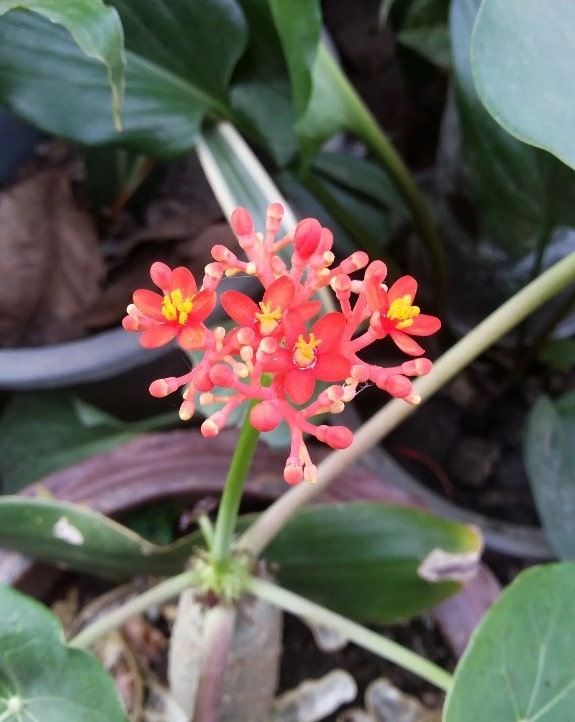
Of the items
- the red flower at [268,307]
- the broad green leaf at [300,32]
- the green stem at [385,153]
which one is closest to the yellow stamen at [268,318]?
the red flower at [268,307]

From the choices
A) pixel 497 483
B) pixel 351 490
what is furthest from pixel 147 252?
pixel 497 483

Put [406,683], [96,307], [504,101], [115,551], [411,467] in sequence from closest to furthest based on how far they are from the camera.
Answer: [504,101]
[115,551]
[406,683]
[96,307]
[411,467]

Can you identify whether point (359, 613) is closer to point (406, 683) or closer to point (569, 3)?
point (406, 683)

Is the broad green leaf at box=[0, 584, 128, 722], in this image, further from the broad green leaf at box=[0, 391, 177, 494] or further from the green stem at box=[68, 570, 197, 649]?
the broad green leaf at box=[0, 391, 177, 494]

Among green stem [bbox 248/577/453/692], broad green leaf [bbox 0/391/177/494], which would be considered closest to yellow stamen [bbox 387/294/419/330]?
green stem [bbox 248/577/453/692]

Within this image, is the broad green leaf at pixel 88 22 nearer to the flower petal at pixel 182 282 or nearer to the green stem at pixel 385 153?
the flower petal at pixel 182 282
